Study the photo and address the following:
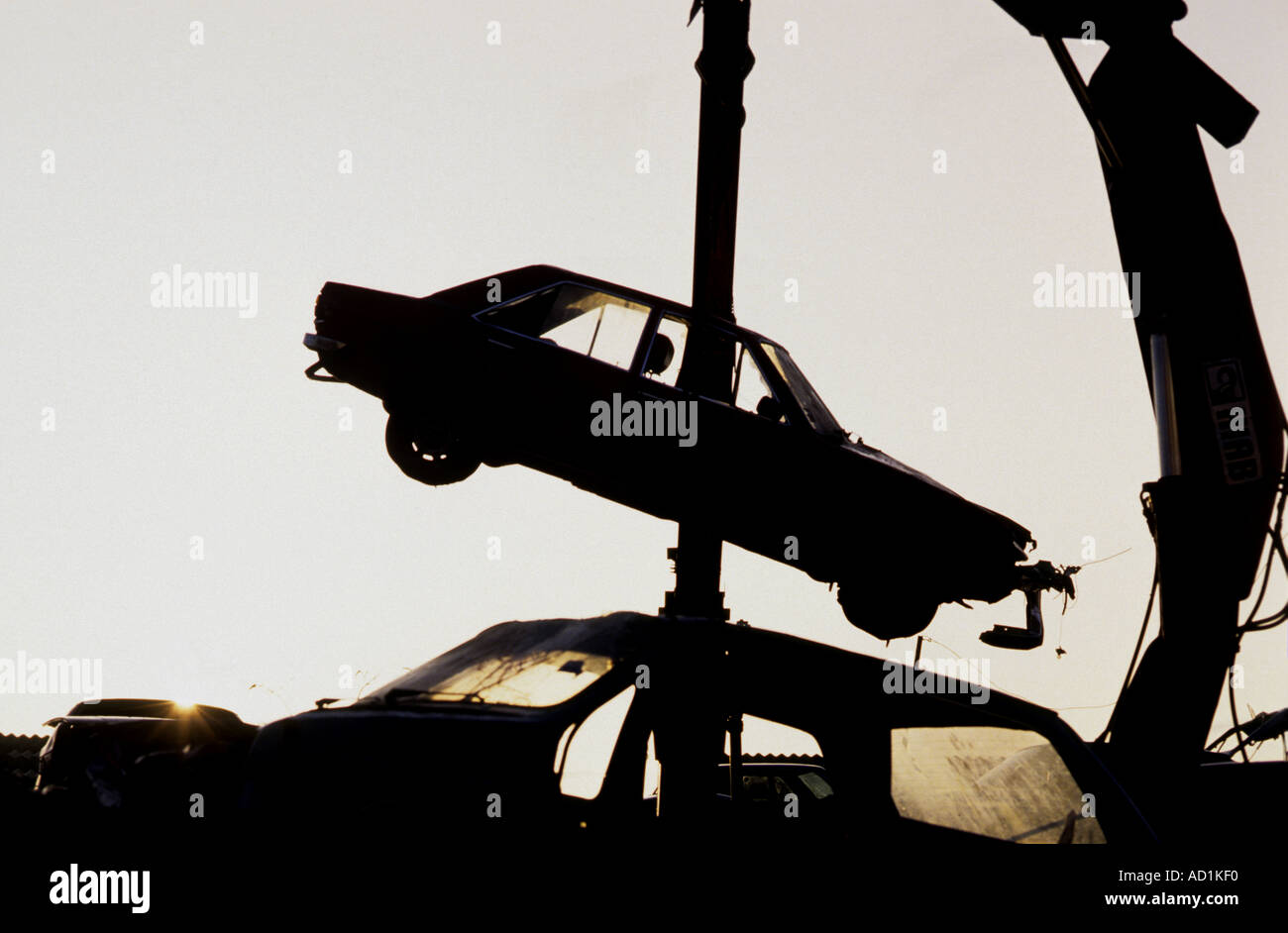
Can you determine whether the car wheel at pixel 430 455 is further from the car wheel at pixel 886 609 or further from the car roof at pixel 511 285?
the car wheel at pixel 886 609

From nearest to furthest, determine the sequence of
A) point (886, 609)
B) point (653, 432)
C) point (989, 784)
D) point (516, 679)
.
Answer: point (516, 679) < point (989, 784) < point (653, 432) < point (886, 609)

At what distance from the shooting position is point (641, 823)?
3.52 meters

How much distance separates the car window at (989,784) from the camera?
145 inches

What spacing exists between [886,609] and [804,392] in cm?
174

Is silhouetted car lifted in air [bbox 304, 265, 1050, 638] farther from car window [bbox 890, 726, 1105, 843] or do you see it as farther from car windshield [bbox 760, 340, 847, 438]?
car window [bbox 890, 726, 1105, 843]

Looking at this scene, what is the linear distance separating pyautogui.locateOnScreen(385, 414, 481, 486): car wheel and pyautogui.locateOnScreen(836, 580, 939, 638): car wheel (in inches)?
116

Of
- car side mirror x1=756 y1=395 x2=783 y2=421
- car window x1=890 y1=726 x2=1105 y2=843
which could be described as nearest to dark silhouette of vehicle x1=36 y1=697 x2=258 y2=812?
car window x1=890 y1=726 x2=1105 y2=843

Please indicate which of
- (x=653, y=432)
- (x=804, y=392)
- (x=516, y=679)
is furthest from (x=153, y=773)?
(x=804, y=392)

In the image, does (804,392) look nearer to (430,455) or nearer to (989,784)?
(430,455)

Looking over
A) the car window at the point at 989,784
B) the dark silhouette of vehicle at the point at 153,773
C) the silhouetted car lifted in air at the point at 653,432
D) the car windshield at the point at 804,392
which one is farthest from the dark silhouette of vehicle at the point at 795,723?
the car windshield at the point at 804,392

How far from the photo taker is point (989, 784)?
12.4ft

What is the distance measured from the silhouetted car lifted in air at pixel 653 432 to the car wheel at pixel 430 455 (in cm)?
1
